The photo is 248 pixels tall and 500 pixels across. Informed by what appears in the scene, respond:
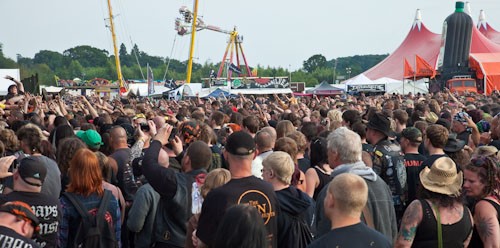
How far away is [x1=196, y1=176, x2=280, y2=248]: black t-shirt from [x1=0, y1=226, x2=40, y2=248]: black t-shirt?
39.5 inches

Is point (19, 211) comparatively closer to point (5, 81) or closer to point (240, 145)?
point (240, 145)

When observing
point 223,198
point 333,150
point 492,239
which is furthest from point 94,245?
point 492,239

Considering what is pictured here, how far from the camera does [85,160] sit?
4.82 m

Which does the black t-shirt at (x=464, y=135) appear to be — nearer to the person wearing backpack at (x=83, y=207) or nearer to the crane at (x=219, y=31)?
the person wearing backpack at (x=83, y=207)

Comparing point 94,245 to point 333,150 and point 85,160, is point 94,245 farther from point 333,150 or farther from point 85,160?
point 333,150

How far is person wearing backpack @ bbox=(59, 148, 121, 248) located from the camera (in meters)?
4.80

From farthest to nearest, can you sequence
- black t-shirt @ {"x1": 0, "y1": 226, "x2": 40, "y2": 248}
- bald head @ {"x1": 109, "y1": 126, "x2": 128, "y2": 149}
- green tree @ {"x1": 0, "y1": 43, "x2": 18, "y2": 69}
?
green tree @ {"x1": 0, "y1": 43, "x2": 18, "y2": 69}
bald head @ {"x1": 109, "y1": 126, "x2": 128, "y2": 149}
black t-shirt @ {"x1": 0, "y1": 226, "x2": 40, "y2": 248}

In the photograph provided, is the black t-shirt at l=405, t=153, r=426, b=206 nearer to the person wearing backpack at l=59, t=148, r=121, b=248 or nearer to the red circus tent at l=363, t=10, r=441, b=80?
the person wearing backpack at l=59, t=148, r=121, b=248

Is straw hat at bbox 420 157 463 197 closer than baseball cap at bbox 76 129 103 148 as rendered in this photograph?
Yes

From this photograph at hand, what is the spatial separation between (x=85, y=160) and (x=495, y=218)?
2987 millimetres

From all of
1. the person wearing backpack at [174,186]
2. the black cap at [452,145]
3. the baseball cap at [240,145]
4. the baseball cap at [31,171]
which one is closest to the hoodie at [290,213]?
the baseball cap at [240,145]

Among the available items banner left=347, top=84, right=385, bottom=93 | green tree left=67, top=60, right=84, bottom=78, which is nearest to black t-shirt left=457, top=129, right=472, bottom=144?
banner left=347, top=84, right=385, bottom=93

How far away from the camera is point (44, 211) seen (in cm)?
439

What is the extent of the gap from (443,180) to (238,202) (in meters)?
1.37
